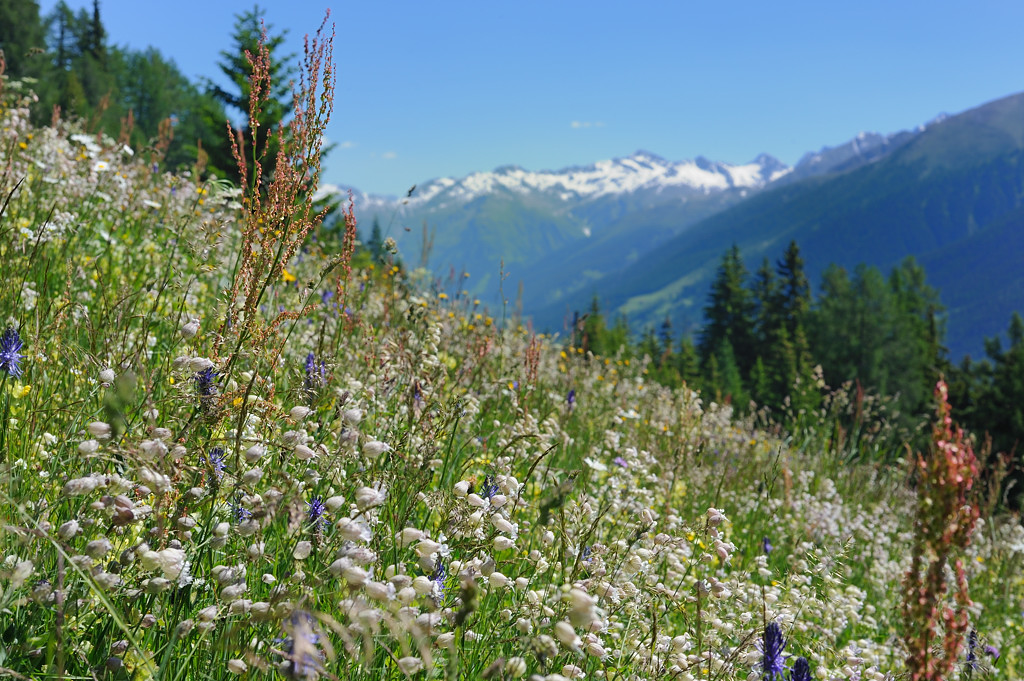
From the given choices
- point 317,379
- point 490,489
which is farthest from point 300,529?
point 317,379

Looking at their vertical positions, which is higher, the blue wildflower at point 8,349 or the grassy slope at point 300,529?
the blue wildflower at point 8,349

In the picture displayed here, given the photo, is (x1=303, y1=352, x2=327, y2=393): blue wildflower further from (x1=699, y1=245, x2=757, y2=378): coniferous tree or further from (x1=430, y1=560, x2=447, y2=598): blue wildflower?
(x1=699, y1=245, x2=757, y2=378): coniferous tree

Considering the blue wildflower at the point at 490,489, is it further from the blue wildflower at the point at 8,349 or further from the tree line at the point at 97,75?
the tree line at the point at 97,75

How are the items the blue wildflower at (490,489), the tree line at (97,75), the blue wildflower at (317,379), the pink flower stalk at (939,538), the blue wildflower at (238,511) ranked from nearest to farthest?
the pink flower stalk at (939,538)
the blue wildflower at (238,511)
the blue wildflower at (490,489)
the blue wildflower at (317,379)
the tree line at (97,75)

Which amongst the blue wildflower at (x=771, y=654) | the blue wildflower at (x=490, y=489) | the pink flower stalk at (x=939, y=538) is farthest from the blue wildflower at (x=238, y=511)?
the blue wildflower at (x=771, y=654)

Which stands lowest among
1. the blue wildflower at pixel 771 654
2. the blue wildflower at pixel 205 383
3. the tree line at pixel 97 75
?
the blue wildflower at pixel 771 654

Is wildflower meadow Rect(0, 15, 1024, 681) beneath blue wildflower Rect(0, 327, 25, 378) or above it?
beneath

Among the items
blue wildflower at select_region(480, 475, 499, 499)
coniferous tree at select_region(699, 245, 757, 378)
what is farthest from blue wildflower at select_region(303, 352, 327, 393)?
coniferous tree at select_region(699, 245, 757, 378)

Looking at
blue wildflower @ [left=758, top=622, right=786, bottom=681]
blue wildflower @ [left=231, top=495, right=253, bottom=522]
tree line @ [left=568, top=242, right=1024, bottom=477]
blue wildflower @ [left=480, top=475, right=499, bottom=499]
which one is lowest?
tree line @ [left=568, top=242, right=1024, bottom=477]

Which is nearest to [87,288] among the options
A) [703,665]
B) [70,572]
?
[70,572]

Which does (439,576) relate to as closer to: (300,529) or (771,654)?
(300,529)

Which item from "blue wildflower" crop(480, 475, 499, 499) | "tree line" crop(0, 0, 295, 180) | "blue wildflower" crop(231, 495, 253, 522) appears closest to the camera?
"blue wildflower" crop(231, 495, 253, 522)

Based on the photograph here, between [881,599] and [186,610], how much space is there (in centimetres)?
604

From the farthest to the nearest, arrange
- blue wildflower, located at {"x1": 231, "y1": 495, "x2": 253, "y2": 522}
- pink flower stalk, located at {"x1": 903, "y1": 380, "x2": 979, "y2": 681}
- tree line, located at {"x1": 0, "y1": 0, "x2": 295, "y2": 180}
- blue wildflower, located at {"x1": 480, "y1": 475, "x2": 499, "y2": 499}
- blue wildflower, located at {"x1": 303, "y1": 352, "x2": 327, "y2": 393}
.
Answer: tree line, located at {"x1": 0, "y1": 0, "x2": 295, "y2": 180}
blue wildflower, located at {"x1": 303, "y1": 352, "x2": 327, "y2": 393}
blue wildflower, located at {"x1": 480, "y1": 475, "x2": 499, "y2": 499}
blue wildflower, located at {"x1": 231, "y1": 495, "x2": 253, "y2": 522}
pink flower stalk, located at {"x1": 903, "y1": 380, "x2": 979, "y2": 681}
